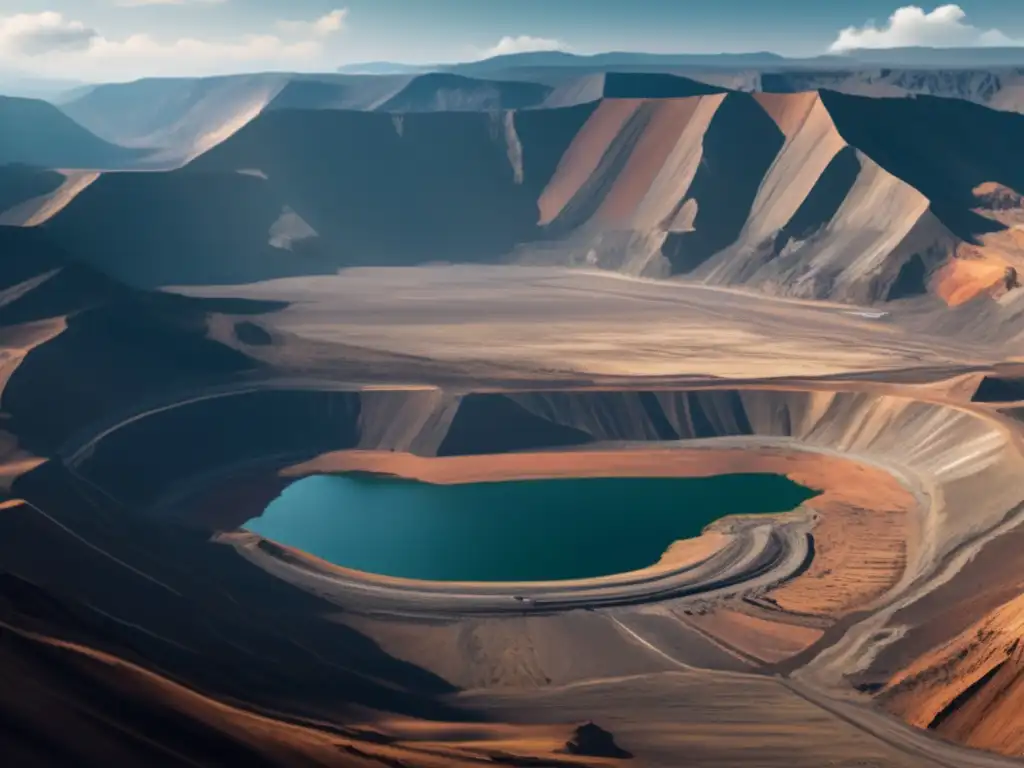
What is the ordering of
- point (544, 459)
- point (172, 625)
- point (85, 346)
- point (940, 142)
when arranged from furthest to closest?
1. point (940, 142)
2. point (85, 346)
3. point (544, 459)
4. point (172, 625)

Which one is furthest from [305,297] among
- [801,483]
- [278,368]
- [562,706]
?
[562,706]

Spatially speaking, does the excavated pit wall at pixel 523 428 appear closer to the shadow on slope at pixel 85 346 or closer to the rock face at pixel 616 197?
the shadow on slope at pixel 85 346

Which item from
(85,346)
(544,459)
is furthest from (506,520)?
(85,346)

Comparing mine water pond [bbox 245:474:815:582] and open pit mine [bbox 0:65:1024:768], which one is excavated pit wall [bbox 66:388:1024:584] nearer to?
open pit mine [bbox 0:65:1024:768]

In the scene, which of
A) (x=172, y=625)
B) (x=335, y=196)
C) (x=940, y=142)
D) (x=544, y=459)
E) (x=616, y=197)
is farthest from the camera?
(x=335, y=196)

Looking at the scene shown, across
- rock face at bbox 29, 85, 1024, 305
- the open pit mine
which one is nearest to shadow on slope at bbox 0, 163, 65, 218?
the open pit mine

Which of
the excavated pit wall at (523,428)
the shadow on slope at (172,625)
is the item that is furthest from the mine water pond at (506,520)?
the shadow on slope at (172,625)

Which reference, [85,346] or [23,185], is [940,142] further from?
[85,346]
